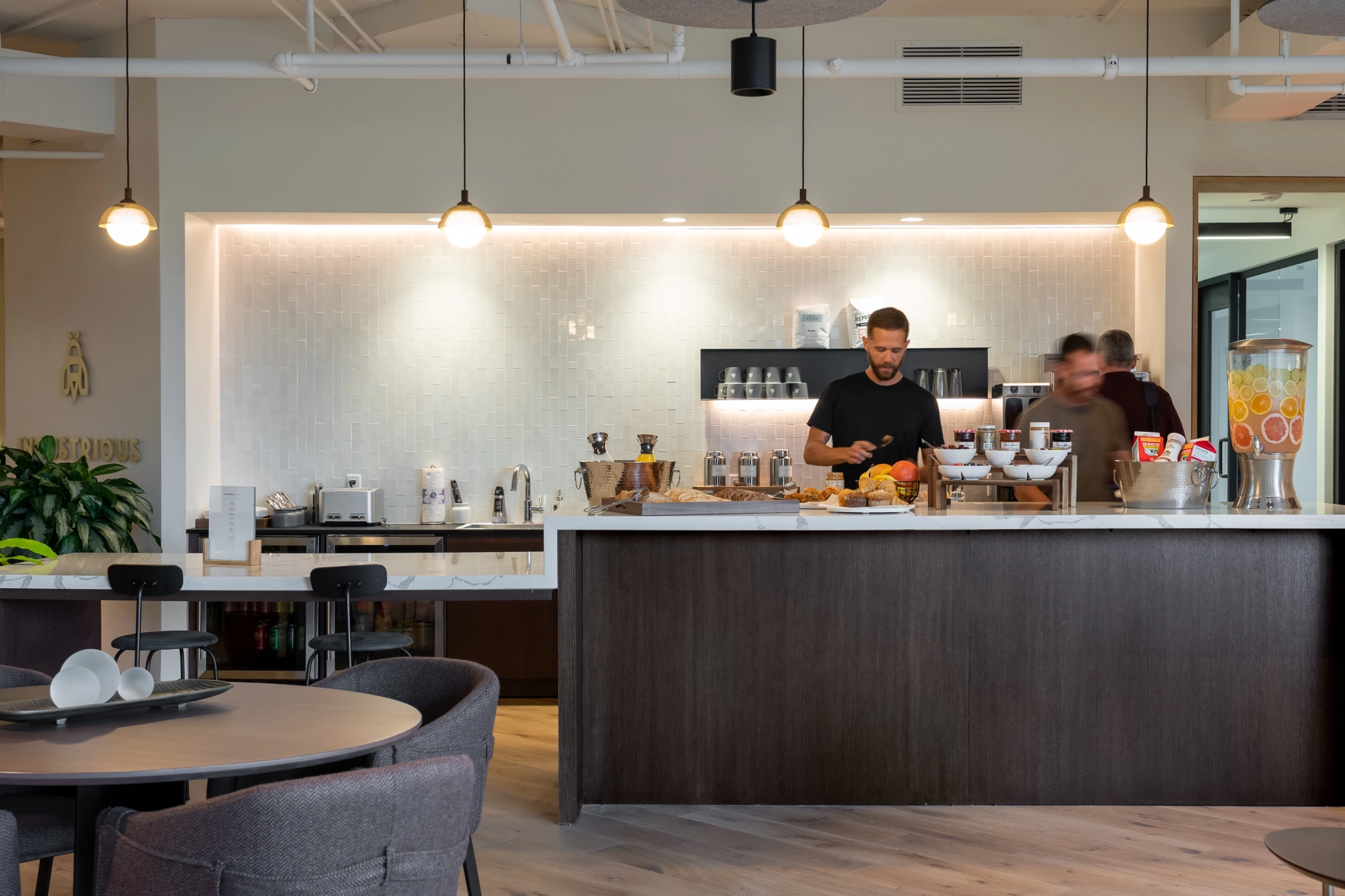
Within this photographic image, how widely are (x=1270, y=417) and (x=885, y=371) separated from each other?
1804 millimetres

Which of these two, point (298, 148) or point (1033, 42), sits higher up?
point (1033, 42)

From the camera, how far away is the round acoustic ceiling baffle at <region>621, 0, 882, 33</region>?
2.67m

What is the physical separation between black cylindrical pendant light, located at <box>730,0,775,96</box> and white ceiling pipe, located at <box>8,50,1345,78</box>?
6.56 ft

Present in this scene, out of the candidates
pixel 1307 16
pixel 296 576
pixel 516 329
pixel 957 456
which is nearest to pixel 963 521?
pixel 957 456

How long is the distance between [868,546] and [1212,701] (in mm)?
1336

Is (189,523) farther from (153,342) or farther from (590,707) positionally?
(590,707)

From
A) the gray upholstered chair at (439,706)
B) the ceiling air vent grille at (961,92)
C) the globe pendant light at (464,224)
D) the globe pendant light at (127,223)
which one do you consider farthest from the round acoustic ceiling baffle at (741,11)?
the ceiling air vent grille at (961,92)

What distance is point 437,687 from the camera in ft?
9.66

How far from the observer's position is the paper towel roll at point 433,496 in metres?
6.58

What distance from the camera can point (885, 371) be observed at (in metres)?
5.48

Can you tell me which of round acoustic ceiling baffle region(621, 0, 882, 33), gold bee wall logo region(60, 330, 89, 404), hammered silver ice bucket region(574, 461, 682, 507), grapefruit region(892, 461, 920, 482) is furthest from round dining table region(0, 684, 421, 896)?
gold bee wall logo region(60, 330, 89, 404)

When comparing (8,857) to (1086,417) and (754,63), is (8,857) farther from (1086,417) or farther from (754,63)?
(1086,417)

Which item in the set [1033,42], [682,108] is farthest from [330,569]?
[1033,42]

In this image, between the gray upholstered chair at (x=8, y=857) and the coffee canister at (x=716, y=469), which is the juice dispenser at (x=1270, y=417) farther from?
the gray upholstered chair at (x=8, y=857)
